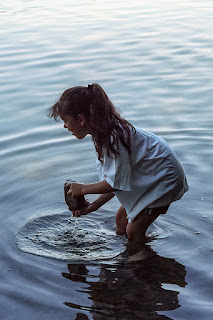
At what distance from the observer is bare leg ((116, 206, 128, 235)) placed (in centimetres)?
443

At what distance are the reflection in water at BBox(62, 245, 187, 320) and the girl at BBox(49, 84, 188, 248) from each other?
31 centimetres

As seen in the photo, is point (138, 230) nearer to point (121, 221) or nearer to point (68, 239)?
point (121, 221)

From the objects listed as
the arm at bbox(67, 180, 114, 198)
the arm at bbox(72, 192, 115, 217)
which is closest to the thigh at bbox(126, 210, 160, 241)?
the arm at bbox(72, 192, 115, 217)

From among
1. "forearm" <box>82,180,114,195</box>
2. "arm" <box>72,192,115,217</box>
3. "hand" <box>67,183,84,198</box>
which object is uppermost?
"forearm" <box>82,180,114,195</box>

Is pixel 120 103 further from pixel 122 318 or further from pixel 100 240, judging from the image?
pixel 122 318

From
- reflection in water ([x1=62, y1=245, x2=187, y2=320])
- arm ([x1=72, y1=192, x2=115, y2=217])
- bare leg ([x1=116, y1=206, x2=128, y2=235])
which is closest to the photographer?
reflection in water ([x1=62, y1=245, x2=187, y2=320])

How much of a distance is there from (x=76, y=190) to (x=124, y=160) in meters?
0.46

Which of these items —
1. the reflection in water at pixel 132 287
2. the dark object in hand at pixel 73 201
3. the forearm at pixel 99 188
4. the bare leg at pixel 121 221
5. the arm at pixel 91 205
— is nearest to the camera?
the reflection in water at pixel 132 287

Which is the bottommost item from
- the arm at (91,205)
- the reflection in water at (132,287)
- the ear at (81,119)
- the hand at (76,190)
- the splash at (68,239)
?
the reflection in water at (132,287)

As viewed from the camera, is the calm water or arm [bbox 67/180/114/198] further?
arm [bbox 67/180/114/198]

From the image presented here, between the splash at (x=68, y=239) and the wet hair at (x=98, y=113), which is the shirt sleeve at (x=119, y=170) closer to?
the wet hair at (x=98, y=113)

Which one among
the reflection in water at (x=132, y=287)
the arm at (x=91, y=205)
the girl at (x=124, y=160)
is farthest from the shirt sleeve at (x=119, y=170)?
the reflection in water at (x=132, y=287)

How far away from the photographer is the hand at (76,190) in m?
3.88

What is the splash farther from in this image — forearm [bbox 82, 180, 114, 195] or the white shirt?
forearm [bbox 82, 180, 114, 195]
